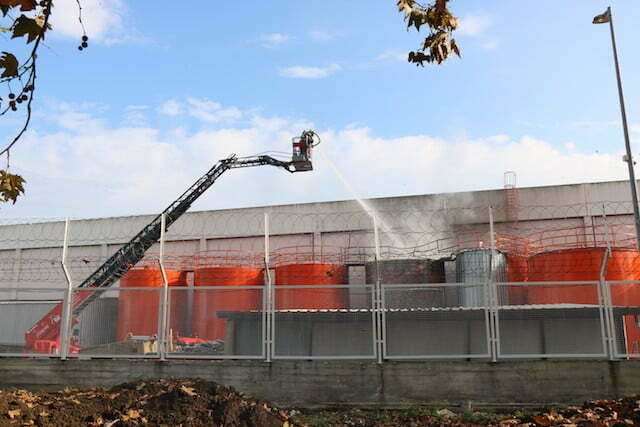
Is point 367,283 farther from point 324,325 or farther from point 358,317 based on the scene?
point 358,317

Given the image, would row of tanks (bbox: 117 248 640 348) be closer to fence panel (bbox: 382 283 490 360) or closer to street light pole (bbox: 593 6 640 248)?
fence panel (bbox: 382 283 490 360)

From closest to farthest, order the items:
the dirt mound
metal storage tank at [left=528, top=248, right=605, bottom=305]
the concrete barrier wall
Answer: the dirt mound, the concrete barrier wall, metal storage tank at [left=528, top=248, right=605, bottom=305]

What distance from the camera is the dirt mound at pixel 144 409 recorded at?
7.52 m

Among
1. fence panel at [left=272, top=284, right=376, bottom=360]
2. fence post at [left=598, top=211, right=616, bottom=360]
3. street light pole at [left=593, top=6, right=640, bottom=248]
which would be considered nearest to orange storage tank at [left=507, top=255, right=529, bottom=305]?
street light pole at [left=593, top=6, right=640, bottom=248]

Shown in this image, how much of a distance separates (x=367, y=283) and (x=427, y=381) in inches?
497

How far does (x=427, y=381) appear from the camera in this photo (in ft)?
37.9

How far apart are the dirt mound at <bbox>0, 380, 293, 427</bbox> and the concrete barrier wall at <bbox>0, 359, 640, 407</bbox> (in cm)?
313

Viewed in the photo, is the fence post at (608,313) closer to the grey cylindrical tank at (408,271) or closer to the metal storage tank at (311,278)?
the metal storage tank at (311,278)

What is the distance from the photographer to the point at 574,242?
2812 centimetres

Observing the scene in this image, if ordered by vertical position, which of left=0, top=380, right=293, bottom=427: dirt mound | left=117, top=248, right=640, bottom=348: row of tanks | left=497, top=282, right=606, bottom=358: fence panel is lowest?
left=0, top=380, right=293, bottom=427: dirt mound

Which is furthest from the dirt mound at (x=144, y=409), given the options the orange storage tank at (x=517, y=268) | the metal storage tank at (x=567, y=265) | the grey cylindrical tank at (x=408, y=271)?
the orange storage tank at (x=517, y=268)

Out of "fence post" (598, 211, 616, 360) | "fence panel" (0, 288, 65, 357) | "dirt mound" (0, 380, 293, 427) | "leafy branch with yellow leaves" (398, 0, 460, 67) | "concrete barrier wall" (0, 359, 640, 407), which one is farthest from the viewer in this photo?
"fence panel" (0, 288, 65, 357)

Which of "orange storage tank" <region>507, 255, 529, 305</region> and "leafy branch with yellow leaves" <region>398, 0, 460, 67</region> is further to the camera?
"orange storage tank" <region>507, 255, 529, 305</region>

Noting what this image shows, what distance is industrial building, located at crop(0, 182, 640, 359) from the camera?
12719mm
